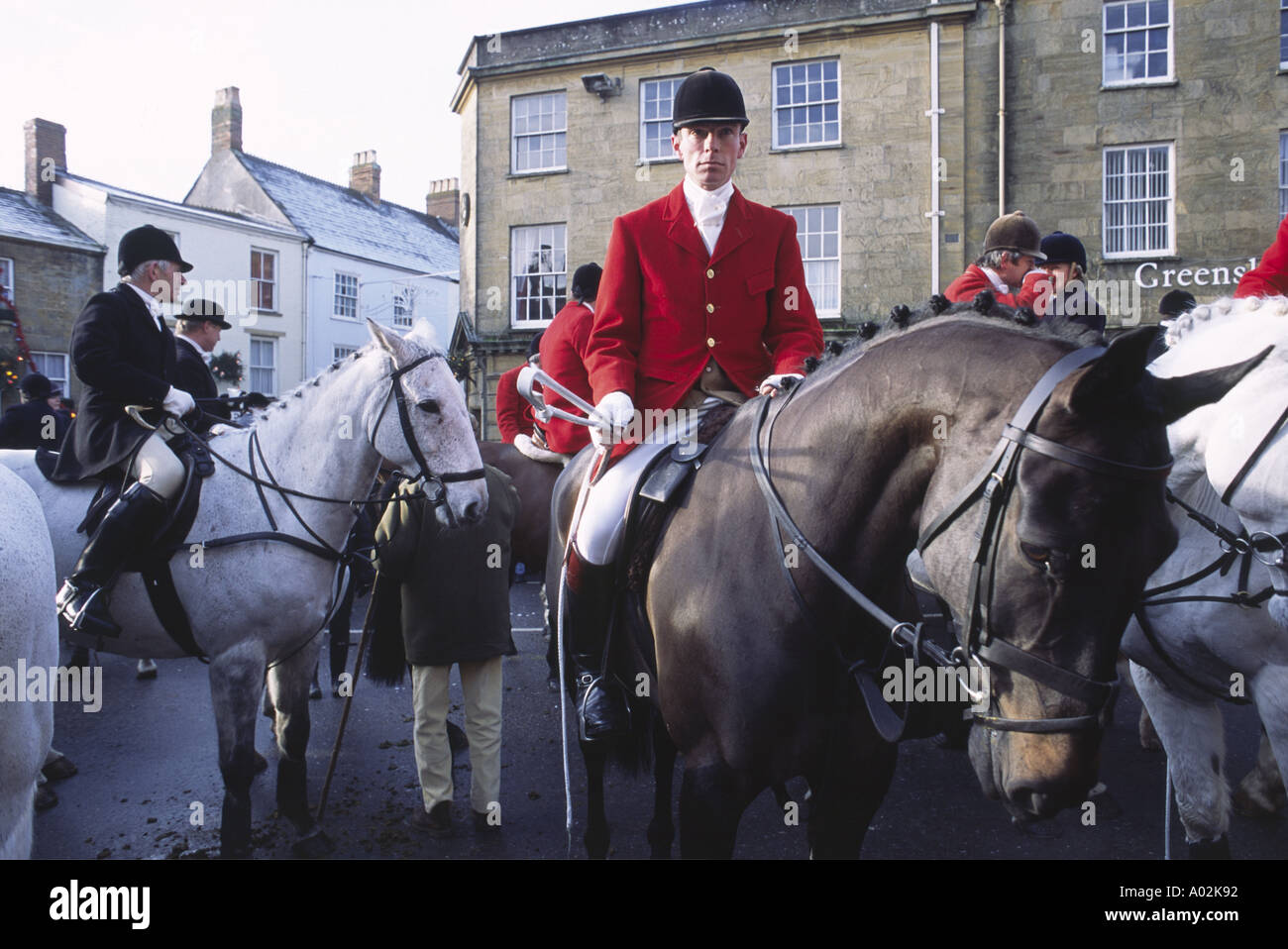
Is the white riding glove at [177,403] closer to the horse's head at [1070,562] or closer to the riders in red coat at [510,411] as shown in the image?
the riders in red coat at [510,411]

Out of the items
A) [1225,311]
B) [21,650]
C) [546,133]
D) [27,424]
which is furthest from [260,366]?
[1225,311]

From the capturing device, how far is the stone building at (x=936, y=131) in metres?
16.0

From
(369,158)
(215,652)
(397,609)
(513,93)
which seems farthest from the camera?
(369,158)

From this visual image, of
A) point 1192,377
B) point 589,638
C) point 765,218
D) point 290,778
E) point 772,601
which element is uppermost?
point 765,218

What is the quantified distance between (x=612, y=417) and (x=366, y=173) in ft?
121

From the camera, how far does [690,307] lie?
2.92m

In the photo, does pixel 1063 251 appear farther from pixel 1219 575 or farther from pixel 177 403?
pixel 177 403

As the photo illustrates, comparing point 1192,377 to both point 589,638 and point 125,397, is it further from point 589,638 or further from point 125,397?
point 125,397

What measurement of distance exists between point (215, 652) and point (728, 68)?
18003 millimetres

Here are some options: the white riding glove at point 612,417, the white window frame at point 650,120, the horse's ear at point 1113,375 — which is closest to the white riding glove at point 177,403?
the white riding glove at point 612,417

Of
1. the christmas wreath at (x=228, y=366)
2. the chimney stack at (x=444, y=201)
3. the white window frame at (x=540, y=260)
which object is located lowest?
the christmas wreath at (x=228, y=366)

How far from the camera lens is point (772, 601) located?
2193 mm

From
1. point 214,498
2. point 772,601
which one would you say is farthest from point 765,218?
point 214,498

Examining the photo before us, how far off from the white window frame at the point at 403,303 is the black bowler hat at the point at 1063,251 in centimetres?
2788
